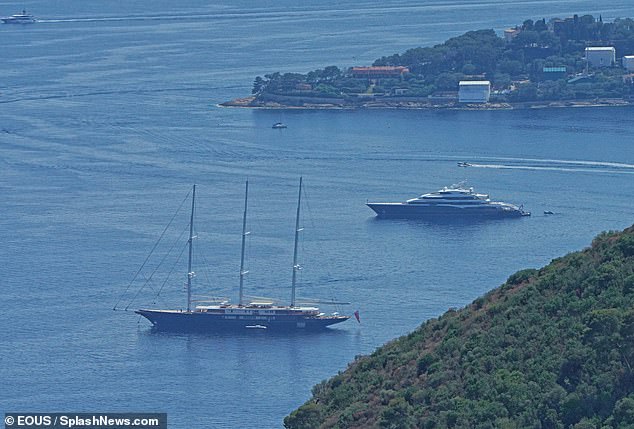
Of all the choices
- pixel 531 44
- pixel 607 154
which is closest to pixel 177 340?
pixel 607 154

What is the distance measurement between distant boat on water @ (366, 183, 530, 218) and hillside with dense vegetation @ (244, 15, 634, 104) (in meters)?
24.4

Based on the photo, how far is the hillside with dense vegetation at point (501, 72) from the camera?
257ft

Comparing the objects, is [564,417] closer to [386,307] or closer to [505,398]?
[505,398]

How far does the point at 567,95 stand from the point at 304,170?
22083 mm

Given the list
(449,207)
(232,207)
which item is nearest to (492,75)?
(449,207)

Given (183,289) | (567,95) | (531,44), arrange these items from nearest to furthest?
1. (183,289)
2. (567,95)
3. (531,44)

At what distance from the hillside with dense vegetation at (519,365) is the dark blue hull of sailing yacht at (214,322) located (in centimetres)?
1682

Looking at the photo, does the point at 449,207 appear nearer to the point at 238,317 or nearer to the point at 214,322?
the point at 238,317

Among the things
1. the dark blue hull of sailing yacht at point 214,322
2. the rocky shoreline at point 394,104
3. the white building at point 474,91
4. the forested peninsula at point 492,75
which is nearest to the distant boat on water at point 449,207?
the dark blue hull of sailing yacht at point 214,322

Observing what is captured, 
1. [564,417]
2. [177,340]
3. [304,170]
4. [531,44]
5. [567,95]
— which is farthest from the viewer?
[531,44]

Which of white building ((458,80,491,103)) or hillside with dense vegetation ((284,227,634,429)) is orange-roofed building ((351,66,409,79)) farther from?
hillside with dense vegetation ((284,227,634,429))

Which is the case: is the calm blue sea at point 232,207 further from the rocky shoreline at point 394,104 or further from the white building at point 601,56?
the white building at point 601,56

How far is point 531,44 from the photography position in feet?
287

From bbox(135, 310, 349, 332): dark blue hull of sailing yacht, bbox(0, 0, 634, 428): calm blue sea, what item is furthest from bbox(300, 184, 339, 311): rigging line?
bbox(135, 310, 349, 332): dark blue hull of sailing yacht
